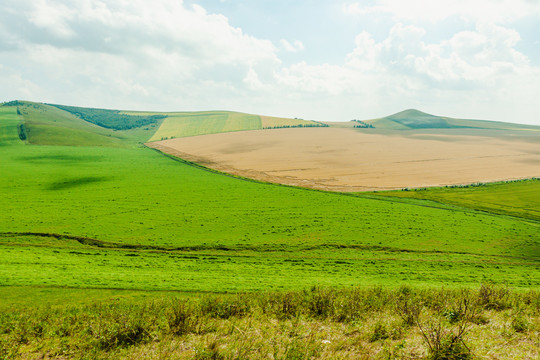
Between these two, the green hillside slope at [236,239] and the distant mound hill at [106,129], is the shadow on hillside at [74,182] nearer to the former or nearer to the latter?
the green hillside slope at [236,239]

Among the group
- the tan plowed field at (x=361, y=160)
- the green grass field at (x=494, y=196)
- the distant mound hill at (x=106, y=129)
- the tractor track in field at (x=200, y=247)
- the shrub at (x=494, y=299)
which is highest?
the distant mound hill at (x=106, y=129)

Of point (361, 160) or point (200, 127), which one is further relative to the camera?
point (200, 127)

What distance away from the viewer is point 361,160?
8694 cm

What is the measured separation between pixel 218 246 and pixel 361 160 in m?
66.9

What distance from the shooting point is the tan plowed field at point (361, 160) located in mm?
66000

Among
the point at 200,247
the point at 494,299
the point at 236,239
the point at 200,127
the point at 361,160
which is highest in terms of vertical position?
the point at 200,127

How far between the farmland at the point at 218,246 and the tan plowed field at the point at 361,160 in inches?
438

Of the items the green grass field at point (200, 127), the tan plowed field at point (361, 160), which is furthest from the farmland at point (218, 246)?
the green grass field at point (200, 127)

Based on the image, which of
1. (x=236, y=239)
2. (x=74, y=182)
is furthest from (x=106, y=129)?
(x=236, y=239)

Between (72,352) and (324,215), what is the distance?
3343 cm

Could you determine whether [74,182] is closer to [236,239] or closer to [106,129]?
[236,239]

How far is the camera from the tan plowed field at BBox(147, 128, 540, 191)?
217ft

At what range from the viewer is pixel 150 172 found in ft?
211

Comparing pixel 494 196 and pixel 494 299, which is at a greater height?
pixel 494 299
